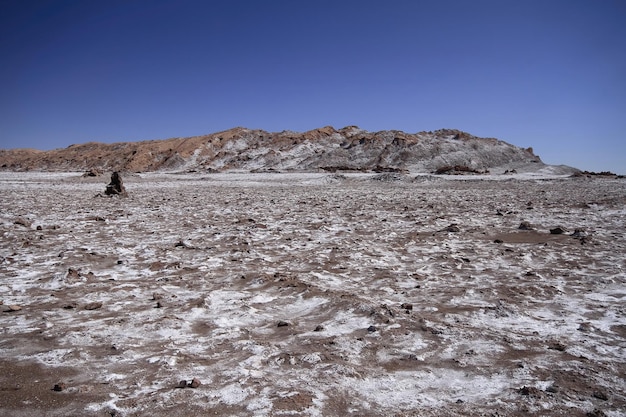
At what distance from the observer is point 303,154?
74.1 meters

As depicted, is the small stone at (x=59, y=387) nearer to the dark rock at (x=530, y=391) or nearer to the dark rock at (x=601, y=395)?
the dark rock at (x=530, y=391)

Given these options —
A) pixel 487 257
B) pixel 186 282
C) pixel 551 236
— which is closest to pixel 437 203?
pixel 551 236

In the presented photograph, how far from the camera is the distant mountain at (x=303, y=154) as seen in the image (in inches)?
2712

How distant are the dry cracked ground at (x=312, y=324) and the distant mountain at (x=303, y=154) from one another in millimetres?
50128

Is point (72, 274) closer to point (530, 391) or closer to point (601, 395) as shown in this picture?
point (530, 391)

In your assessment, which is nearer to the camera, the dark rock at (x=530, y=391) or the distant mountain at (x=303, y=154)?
the dark rock at (x=530, y=391)

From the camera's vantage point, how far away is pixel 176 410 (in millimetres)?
3256

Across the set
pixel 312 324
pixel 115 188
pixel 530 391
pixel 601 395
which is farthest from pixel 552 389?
pixel 115 188

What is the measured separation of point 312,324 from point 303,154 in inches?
2753

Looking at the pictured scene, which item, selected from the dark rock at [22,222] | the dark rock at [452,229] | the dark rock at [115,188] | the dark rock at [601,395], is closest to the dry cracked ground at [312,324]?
the dark rock at [601,395]

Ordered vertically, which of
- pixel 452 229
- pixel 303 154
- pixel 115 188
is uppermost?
pixel 303 154

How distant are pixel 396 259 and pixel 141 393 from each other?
5.94m

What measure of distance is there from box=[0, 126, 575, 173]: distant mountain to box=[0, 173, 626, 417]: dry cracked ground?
164ft

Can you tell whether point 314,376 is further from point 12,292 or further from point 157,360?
point 12,292
